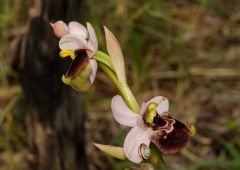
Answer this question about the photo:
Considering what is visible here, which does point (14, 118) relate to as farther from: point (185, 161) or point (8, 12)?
point (185, 161)

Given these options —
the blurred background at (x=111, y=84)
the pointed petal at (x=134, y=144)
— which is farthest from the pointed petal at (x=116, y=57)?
the blurred background at (x=111, y=84)

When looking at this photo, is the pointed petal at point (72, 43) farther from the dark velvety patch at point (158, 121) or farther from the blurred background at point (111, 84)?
the blurred background at point (111, 84)

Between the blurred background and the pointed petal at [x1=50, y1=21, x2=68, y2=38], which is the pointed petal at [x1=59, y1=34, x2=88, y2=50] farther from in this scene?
the blurred background

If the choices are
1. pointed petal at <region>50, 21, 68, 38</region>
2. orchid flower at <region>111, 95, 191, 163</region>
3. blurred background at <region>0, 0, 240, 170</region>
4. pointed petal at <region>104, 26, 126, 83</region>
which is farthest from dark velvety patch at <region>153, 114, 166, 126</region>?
blurred background at <region>0, 0, 240, 170</region>

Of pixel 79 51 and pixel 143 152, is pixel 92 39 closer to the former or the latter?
pixel 79 51

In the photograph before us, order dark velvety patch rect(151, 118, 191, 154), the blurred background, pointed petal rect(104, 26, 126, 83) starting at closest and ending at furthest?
1. dark velvety patch rect(151, 118, 191, 154)
2. pointed petal rect(104, 26, 126, 83)
3. the blurred background
